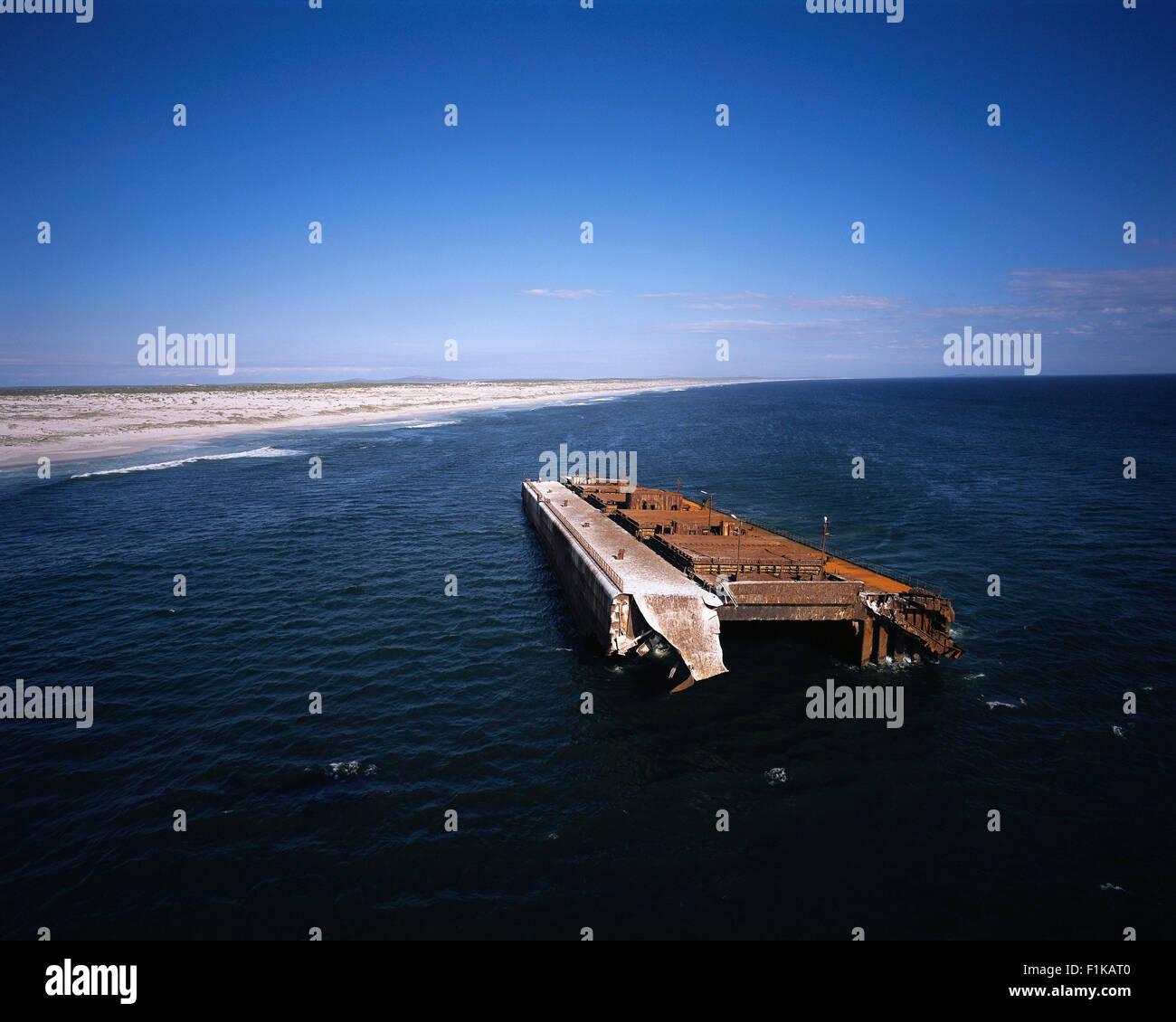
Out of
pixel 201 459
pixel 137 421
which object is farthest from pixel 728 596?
pixel 137 421

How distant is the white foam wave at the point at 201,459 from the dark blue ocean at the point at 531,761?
3540cm

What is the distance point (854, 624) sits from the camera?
29406 millimetres

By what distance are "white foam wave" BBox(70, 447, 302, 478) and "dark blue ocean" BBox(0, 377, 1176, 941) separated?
3540 centimetres

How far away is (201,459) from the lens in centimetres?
9119

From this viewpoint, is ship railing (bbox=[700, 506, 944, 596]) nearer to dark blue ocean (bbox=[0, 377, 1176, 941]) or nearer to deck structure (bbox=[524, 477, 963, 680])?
deck structure (bbox=[524, 477, 963, 680])

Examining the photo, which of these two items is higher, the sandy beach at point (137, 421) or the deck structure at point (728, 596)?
the sandy beach at point (137, 421)

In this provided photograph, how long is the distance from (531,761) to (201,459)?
9066 cm

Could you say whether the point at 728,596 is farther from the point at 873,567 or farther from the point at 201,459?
the point at 201,459

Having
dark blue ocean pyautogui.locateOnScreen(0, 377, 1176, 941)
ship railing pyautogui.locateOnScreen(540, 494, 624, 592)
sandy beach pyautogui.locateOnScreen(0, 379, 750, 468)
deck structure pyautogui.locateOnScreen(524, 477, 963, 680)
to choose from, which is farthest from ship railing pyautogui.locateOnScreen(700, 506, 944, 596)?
sandy beach pyautogui.locateOnScreen(0, 379, 750, 468)

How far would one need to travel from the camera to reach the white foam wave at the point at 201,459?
78000mm

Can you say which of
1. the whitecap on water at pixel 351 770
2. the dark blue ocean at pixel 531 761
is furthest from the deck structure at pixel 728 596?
the whitecap on water at pixel 351 770

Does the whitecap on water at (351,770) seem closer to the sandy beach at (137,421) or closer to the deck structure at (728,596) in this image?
the deck structure at (728,596)
